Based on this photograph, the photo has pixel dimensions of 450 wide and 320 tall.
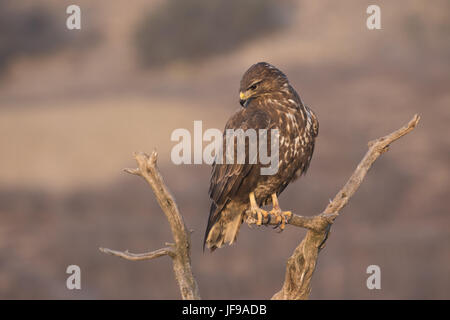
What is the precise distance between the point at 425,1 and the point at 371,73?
638 inches

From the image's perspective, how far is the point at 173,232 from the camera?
635 cm

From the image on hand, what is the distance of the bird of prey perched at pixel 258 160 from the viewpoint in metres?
7.00

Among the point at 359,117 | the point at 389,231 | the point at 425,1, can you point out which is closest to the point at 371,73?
the point at 359,117

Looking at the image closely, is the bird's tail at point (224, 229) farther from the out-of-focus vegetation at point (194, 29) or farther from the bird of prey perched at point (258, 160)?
the out-of-focus vegetation at point (194, 29)

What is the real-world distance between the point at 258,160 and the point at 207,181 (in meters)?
12.3

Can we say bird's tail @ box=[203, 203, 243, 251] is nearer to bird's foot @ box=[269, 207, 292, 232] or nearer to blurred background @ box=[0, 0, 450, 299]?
bird's foot @ box=[269, 207, 292, 232]

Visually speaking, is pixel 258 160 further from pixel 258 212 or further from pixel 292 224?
pixel 292 224

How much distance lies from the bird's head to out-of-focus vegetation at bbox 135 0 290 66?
1256 inches

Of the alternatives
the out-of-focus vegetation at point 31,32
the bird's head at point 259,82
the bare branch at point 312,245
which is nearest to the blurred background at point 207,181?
the out-of-focus vegetation at point 31,32

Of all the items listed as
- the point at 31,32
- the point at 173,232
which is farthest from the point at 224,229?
the point at 31,32

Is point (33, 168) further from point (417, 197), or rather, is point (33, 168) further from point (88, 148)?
point (417, 197)

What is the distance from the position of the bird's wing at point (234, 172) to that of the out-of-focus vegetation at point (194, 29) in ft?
105

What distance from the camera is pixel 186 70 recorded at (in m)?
38.3

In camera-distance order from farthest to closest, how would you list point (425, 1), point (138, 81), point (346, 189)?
point (425, 1)
point (138, 81)
point (346, 189)
